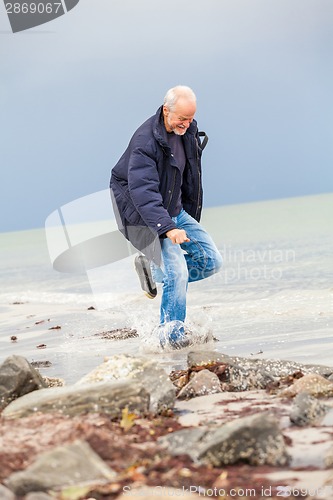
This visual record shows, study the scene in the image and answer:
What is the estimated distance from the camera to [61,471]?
350cm

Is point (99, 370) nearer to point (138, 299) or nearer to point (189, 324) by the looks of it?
point (189, 324)

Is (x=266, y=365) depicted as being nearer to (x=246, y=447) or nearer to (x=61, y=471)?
(x=246, y=447)

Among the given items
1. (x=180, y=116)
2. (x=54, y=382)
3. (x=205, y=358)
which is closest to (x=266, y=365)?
(x=205, y=358)

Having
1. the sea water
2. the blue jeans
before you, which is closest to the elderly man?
the blue jeans

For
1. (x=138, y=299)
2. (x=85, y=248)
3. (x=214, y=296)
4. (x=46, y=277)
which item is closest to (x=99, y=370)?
(x=85, y=248)

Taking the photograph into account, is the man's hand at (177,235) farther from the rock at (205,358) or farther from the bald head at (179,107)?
the rock at (205,358)

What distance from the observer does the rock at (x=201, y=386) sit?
5.42 metres

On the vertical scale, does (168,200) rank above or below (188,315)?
above

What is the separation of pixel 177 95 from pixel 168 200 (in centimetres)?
95

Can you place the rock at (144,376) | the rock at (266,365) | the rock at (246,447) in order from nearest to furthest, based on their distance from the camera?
the rock at (246,447)
the rock at (144,376)
the rock at (266,365)

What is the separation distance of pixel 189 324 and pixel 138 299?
5329 millimetres

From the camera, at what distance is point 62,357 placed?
771 cm

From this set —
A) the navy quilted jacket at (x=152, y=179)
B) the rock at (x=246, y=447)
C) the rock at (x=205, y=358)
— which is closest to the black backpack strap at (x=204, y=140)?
the navy quilted jacket at (x=152, y=179)

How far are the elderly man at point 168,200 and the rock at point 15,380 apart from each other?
222cm
